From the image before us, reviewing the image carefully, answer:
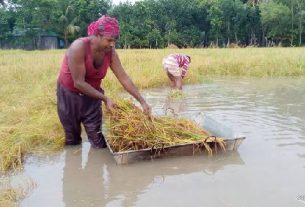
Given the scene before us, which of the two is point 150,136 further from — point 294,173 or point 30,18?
point 30,18

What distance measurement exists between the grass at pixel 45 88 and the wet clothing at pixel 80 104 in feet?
1.42

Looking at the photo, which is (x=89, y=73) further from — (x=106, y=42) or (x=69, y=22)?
(x=69, y=22)

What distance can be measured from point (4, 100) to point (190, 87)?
426cm

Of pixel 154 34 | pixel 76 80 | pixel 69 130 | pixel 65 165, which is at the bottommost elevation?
pixel 65 165

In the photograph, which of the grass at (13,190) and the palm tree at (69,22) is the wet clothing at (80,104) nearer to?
the grass at (13,190)

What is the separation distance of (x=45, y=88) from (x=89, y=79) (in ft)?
10.9

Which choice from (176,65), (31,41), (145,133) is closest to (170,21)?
(31,41)

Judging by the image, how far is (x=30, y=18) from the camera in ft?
115

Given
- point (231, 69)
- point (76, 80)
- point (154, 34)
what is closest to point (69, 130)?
point (76, 80)

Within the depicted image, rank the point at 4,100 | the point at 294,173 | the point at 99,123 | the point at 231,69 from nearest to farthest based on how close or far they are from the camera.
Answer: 1. the point at 294,173
2. the point at 99,123
3. the point at 4,100
4. the point at 231,69

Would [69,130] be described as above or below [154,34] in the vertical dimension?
below

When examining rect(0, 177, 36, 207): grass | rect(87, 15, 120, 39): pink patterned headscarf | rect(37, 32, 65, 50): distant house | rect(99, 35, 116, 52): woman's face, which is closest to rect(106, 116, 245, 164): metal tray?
rect(0, 177, 36, 207): grass

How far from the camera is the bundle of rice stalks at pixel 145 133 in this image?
411cm

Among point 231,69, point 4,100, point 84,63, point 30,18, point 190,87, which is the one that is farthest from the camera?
point 30,18
